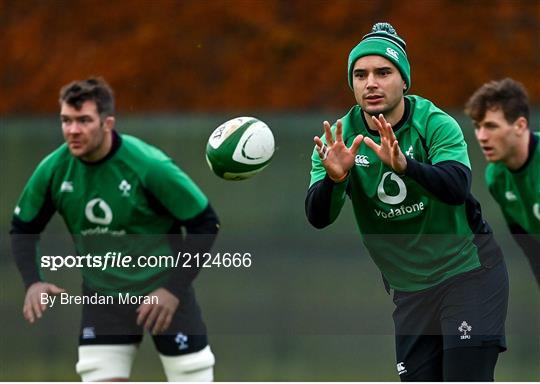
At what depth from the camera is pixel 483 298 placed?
5660 mm

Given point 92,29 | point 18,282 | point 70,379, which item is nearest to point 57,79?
point 92,29

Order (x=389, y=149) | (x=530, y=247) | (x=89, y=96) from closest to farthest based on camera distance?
(x=389, y=149)
(x=89, y=96)
(x=530, y=247)

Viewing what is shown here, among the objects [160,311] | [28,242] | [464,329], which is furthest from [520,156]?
[28,242]

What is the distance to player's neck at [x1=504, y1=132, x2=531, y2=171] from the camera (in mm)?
7023

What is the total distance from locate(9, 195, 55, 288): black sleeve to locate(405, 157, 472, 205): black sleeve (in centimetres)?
232

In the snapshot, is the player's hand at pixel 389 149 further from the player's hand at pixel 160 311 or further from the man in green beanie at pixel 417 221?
the player's hand at pixel 160 311

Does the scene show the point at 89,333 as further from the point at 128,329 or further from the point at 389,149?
the point at 389,149

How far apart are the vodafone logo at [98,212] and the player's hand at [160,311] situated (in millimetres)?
483

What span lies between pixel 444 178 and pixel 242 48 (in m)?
4.49

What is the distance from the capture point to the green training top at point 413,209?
18.4 feet

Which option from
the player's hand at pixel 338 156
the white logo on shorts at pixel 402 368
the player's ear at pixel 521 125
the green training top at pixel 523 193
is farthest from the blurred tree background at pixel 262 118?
the player's hand at pixel 338 156

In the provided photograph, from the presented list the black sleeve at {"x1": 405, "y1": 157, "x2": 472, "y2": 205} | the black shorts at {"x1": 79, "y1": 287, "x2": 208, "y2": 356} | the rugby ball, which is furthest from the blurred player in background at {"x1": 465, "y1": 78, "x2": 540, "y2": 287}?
the black shorts at {"x1": 79, "y1": 287, "x2": 208, "y2": 356}

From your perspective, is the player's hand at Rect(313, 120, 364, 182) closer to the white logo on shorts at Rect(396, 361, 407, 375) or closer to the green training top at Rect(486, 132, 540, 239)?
the white logo on shorts at Rect(396, 361, 407, 375)

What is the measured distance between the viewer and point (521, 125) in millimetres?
6953
